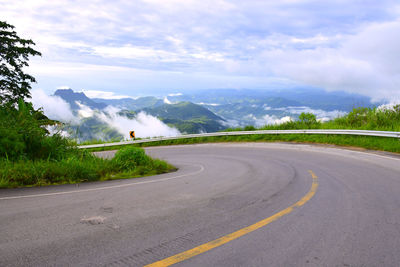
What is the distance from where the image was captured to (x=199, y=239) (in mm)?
3424

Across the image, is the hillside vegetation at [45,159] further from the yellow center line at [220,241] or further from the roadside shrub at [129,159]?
the yellow center line at [220,241]

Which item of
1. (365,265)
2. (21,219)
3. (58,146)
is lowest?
(365,265)

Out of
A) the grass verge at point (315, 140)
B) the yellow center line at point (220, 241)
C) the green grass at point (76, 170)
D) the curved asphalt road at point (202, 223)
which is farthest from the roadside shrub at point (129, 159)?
the grass verge at point (315, 140)

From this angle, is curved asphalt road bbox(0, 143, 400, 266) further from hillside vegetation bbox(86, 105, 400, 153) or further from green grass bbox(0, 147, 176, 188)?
hillside vegetation bbox(86, 105, 400, 153)

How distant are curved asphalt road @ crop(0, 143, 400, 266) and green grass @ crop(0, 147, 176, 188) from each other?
0.59 metres

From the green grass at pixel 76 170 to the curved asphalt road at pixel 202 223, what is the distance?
0.59 metres

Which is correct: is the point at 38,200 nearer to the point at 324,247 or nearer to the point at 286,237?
the point at 286,237

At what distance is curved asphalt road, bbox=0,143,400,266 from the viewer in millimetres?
3000

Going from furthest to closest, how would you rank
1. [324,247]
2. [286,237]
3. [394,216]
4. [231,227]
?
[394,216] → [231,227] → [286,237] → [324,247]

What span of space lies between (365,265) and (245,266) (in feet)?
4.30

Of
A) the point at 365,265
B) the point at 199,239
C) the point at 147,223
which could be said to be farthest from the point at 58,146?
the point at 365,265

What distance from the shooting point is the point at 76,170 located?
23.4ft

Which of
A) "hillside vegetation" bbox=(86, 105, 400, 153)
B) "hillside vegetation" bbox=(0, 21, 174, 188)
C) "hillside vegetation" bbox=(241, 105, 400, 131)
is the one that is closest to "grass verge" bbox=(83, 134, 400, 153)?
"hillside vegetation" bbox=(86, 105, 400, 153)

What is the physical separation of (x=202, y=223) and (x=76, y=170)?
462 cm
